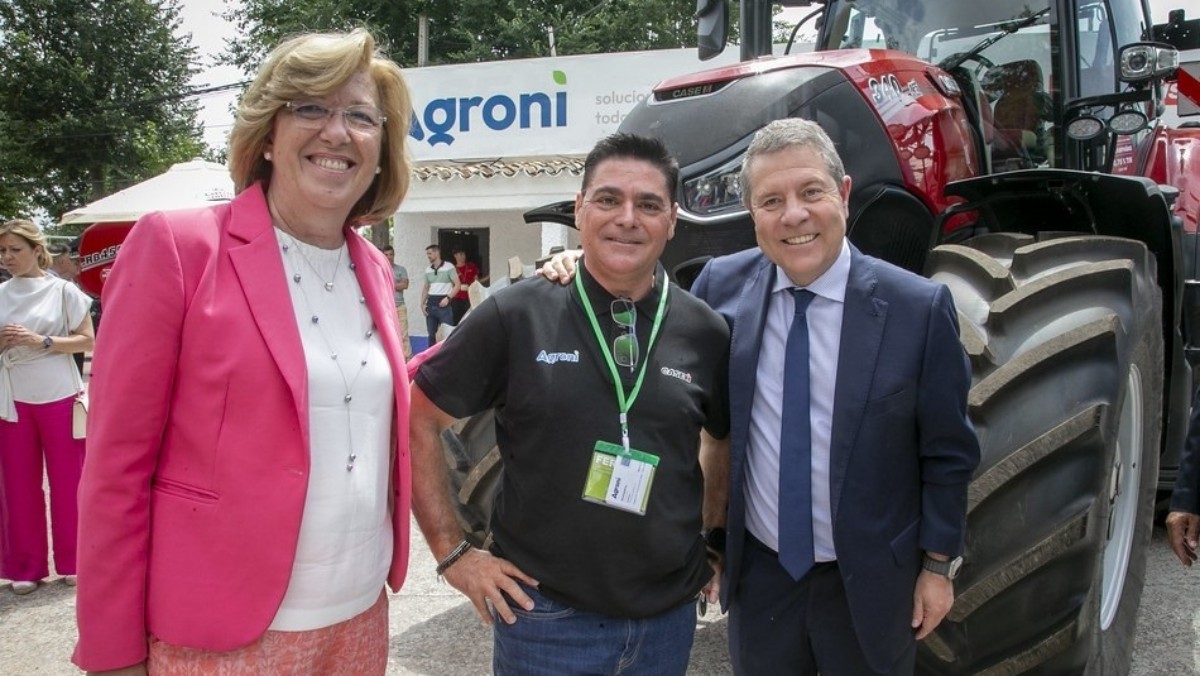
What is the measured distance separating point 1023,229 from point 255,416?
298cm

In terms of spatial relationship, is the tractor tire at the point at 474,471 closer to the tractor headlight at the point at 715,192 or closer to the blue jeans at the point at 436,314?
the tractor headlight at the point at 715,192

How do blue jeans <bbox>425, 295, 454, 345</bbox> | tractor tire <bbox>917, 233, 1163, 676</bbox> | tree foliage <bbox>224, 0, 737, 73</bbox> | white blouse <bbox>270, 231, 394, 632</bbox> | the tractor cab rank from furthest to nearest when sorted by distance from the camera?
tree foliage <bbox>224, 0, 737, 73</bbox> → blue jeans <bbox>425, 295, 454, 345</bbox> → the tractor cab → tractor tire <bbox>917, 233, 1163, 676</bbox> → white blouse <bbox>270, 231, 394, 632</bbox>

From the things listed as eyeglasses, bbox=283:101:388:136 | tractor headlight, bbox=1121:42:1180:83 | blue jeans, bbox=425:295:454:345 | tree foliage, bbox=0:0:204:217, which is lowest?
blue jeans, bbox=425:295:454:345

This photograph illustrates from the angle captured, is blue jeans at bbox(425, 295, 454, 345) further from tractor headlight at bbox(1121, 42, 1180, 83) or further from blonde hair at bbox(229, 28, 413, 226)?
blonde hair at bbox(229, 28, 413, 226)

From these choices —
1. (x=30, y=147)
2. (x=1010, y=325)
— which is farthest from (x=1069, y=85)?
(x=30, y=147)

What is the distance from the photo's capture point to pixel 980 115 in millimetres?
3828

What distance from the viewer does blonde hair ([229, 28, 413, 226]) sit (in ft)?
5.64

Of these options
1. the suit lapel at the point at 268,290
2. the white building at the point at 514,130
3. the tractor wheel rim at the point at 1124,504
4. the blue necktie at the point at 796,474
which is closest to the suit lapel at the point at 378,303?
the suit lapel at the point at 268,290

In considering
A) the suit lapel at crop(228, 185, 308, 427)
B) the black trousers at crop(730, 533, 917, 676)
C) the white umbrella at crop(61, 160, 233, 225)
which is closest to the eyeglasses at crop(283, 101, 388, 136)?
the suit lapel at crop(228, 185, 308, 427)

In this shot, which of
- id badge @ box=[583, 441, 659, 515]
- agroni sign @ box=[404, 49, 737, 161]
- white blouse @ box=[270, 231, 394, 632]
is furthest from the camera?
agroni sign @ box=[404, 49, 737, 161]

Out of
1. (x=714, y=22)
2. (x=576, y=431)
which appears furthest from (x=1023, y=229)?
(x=576, y=431)

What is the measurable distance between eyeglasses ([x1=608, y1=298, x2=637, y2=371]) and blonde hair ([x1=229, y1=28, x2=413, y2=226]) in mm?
564

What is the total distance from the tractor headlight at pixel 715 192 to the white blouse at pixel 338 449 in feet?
5.29

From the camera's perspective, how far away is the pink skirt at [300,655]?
1627 mm
